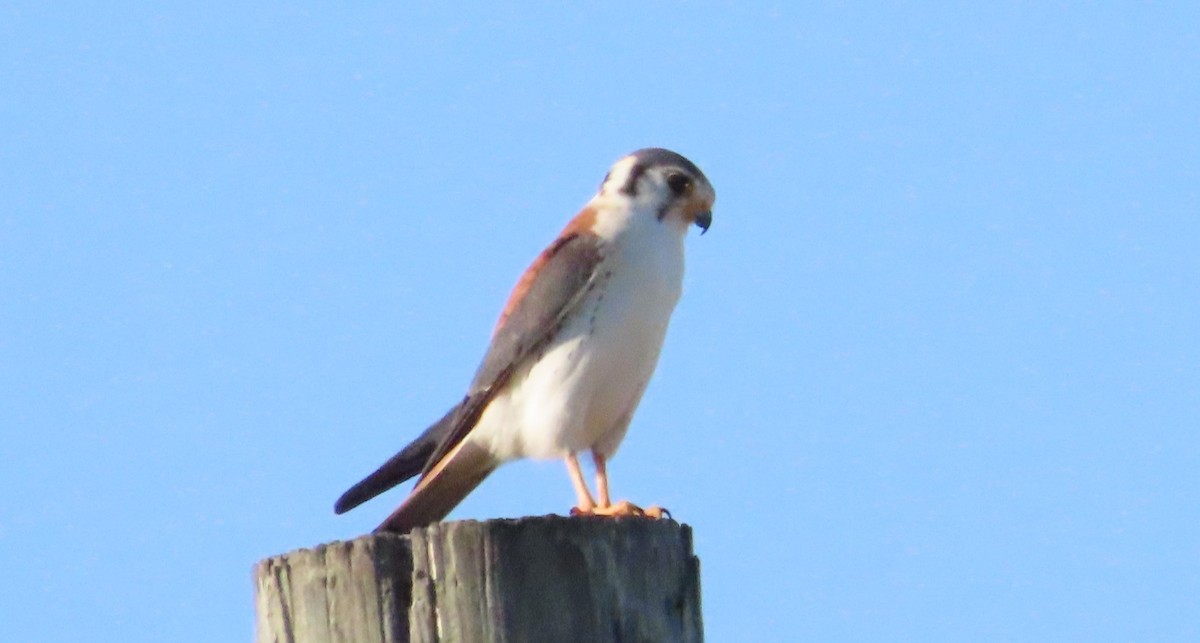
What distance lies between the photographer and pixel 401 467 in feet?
17.3

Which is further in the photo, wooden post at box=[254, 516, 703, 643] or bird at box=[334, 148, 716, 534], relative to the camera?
bird at box=[334, 148, 716, 534]

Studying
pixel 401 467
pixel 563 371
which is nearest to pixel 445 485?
pixel 401 467

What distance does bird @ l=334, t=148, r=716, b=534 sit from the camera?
5211 millimetres

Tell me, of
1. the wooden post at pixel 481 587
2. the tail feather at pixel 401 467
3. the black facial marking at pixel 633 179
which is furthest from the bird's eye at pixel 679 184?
the wooden post at pixel 481 587

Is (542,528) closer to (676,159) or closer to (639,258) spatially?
(639,258)

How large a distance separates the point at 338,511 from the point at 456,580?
2.35m

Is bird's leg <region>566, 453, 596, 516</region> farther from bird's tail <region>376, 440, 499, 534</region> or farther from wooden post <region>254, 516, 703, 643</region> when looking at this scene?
wooden post <region>254, 516, 703, 643</region>

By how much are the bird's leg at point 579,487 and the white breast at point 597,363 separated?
0.14 feet

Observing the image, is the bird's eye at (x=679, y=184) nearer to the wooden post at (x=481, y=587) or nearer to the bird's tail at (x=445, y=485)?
the bird's tail at (x=445, y=485)

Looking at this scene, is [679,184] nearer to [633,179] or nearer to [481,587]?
[633,179]

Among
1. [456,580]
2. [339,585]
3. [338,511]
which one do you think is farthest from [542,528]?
[338,511]

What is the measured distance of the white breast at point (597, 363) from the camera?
5.20 meters

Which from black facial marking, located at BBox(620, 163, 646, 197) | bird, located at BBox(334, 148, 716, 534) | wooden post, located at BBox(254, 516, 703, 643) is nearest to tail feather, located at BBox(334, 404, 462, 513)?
bird, located at BBox(334, 148, 716, 534)

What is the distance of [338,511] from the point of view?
5.11 meters
